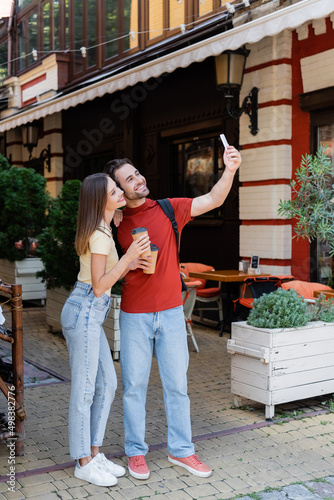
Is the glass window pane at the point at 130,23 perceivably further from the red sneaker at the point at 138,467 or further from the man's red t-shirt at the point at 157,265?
the red sneaker at the point at 138,467

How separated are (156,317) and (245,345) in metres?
1.51

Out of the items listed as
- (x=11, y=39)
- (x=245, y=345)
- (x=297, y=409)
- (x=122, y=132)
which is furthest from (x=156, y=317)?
(x=11, y=39)

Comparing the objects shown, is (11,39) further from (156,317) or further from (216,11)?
(156,317)

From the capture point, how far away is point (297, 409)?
512cm

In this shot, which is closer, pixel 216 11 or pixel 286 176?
pixel 286 176

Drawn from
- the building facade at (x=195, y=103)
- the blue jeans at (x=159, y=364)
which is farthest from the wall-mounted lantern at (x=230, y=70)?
the blue jeans at (x=159, y=364)

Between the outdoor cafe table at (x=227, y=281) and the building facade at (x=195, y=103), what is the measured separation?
1.72 ft

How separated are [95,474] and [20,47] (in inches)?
607

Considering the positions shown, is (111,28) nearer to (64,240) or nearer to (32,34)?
(32,34)

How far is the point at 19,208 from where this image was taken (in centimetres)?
1024

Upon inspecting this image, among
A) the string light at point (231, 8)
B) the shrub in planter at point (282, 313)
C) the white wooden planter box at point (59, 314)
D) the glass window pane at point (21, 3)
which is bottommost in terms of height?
the white wooden planter box at point (59, 314)

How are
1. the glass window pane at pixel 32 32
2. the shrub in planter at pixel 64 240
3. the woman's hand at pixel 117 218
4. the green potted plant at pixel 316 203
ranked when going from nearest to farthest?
the woman's hand at pixel 117 218 → the green potted plant at pixel 316 203 → the shrub in planter at pixel 64 240 → the glass window pane at pixel 32 32

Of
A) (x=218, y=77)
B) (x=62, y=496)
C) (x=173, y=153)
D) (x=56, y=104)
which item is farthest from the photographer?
(x=173, y=153)

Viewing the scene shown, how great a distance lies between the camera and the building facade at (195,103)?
7.90m
